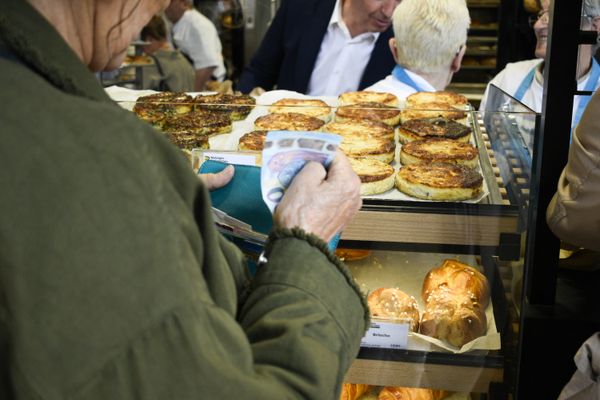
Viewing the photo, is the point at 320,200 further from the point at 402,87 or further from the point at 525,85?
the point at 525,85

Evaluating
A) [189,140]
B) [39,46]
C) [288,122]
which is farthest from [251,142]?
[39,46]

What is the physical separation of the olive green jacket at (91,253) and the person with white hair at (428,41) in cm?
230

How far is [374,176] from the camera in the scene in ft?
6.35

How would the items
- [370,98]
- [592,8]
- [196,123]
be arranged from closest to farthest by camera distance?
[592,8]
[196,123]
[370,98]

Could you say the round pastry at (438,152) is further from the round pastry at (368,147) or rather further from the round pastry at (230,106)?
A: the round pastry at (230,106)

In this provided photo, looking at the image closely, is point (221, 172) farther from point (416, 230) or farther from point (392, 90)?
point (392, 90)

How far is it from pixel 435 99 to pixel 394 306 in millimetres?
1327

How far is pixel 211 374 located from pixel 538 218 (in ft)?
3.93

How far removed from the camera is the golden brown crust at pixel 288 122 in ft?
7.88

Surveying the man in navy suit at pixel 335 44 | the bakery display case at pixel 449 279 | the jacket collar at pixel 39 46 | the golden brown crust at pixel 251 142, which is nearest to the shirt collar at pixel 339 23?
the man in navy suit at pixel 335 44

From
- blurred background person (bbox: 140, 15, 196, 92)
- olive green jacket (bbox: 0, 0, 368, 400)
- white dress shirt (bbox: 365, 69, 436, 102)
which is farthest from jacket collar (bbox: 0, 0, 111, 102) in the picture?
blurred background person (bbox: 140, 15, 196, 92)

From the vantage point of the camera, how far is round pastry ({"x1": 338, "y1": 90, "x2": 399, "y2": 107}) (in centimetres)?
302

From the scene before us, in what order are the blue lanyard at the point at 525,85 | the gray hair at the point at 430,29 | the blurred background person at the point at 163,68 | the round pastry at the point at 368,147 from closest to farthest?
the round pastry at the point at 368,147, the gray hair at the point at 430,29, the blue lanyard at the point at 525,85, the blurred background person at the point at 163,68

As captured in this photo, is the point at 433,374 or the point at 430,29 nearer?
the point at 433,374
